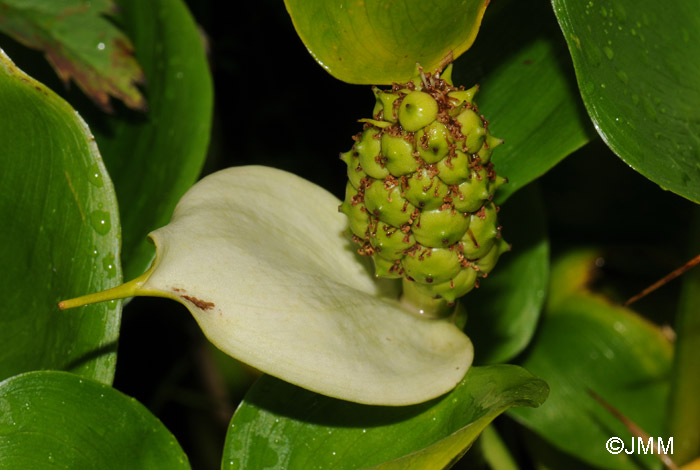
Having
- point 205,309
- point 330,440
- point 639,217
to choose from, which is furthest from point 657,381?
point 205,309

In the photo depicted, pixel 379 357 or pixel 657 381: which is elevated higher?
pixel 379 357

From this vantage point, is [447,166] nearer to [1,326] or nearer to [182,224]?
[182,224]

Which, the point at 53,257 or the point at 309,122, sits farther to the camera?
the point at 309,122

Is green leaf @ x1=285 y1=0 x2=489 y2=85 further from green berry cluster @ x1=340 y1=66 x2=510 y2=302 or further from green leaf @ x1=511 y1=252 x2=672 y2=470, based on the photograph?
green leaf @ x1=511 y1=252 x2=672 y2=470

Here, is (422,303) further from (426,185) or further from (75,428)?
(75,428)

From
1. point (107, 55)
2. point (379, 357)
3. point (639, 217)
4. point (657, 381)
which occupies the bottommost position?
point (657, 381)
